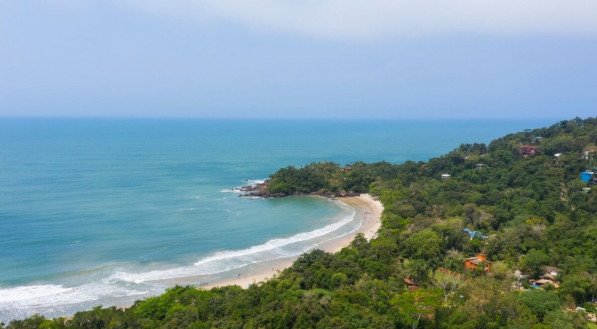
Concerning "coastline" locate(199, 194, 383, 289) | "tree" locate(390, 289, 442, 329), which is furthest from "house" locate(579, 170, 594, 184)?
"tree" locate(390, 289, 442, 329)

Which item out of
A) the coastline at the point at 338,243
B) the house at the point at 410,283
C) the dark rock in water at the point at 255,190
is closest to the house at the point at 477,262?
the house at the point at 410,283

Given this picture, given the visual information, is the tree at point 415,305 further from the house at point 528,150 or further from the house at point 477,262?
the house at point 528,150

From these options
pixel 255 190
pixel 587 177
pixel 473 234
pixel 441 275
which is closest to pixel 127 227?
pixel 255 190

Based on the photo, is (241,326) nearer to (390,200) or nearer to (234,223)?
(234,223)

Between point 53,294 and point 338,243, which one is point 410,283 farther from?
point 53,294

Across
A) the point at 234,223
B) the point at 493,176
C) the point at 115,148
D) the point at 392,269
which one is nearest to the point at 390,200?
the point at 493,176
